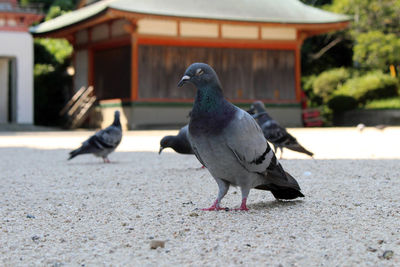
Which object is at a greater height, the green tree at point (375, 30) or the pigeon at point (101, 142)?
the green tree at point (375, 30)

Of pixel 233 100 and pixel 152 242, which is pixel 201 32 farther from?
pixel 152 242

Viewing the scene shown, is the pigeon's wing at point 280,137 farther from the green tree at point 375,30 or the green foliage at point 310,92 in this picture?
the green foliage at point 310,92

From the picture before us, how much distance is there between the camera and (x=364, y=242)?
3277 mm

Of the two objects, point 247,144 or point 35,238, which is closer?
point 35,238

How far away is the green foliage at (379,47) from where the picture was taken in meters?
21.1

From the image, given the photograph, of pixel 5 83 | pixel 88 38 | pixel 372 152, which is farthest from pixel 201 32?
pixel 372 152

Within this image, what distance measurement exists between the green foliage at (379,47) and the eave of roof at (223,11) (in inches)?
→ 63.2

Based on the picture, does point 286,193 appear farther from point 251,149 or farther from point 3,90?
point 3,90

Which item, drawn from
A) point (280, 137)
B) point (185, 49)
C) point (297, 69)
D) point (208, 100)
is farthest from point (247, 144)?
point (297, 69)

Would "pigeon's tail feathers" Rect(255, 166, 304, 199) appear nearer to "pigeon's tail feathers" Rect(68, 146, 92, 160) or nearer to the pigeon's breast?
the pigeon's breast

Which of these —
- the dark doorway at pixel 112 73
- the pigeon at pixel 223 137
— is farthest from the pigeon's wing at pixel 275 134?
the dark doorway at pixel 112 73

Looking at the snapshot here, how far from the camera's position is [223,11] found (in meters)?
19.8

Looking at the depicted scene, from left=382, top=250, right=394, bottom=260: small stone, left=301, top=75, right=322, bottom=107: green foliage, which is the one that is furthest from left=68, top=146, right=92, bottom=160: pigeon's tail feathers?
left=301, top=75, right=322, bottom=107: green foliage

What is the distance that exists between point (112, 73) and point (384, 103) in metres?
9.93
